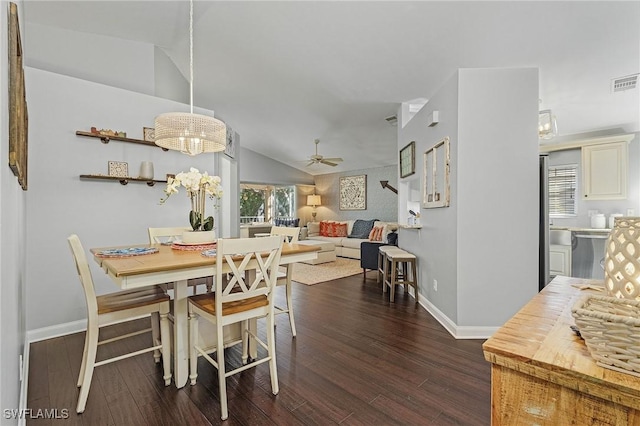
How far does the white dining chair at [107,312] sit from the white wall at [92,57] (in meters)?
2.93

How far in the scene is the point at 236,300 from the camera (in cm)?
184

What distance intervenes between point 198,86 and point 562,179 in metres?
6.16

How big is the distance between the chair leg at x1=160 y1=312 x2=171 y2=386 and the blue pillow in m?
5.91

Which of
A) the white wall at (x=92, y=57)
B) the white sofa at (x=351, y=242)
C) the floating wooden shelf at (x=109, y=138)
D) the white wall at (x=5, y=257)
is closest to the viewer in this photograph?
the white wall at (x=5, y=257)

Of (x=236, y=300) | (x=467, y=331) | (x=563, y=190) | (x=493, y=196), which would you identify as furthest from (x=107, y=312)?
(x=563, y=190)

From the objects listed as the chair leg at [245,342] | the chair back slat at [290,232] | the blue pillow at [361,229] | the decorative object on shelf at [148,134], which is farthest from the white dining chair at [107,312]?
the blue pillow at [361,229]

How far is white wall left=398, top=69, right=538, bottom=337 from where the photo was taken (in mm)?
2615

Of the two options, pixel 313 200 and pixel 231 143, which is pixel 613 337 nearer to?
pixel 231 143

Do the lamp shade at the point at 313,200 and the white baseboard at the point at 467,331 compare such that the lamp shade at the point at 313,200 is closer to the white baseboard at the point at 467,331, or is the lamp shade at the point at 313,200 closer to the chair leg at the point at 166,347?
the white baseboard at the point at 467,331

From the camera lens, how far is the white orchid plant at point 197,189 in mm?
2293

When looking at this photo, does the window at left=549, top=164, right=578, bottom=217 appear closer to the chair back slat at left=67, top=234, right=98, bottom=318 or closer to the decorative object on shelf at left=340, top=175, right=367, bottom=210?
the decorative object on shelf at left=340, top=175, right=367, bottom=210

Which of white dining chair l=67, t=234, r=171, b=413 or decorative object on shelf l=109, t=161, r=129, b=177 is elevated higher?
decorative object on shelf l=109, t=161, r=129, b=177

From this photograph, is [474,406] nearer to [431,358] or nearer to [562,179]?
[431,358]

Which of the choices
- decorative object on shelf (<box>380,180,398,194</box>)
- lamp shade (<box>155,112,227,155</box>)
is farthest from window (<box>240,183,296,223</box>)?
lamp shade (<box>155,112,227,155</box>)
